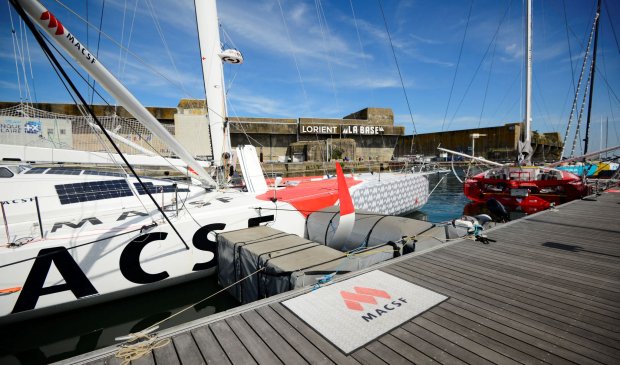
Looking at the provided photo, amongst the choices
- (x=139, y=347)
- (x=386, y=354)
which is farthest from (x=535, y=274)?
(x=139, y=347)

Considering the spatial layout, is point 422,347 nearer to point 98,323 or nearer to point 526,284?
point 526,284

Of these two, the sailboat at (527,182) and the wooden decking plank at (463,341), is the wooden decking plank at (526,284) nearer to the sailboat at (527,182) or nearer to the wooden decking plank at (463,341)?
the wooden decking plank at (463,341)

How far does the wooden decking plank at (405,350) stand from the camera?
6.54 ft

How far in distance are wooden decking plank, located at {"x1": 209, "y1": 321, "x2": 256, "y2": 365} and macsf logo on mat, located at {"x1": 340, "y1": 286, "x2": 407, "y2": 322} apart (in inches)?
42.0

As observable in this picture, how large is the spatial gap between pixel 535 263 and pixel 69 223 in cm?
721

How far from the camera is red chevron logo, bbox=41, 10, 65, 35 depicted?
2.36 m

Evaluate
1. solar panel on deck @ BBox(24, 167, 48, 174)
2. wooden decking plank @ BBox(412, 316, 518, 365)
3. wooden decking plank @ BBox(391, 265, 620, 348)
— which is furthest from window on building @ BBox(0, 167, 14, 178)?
wooden decking plank @ BBox(391, 265, 620, 348)

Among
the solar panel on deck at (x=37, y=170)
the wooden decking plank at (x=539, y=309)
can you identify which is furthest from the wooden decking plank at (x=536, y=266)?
the solar panel on deck at (x=37, y=170)

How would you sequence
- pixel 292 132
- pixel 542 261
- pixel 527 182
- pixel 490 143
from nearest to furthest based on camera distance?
1. pixel 542 261
2. pixel 527 182
3. pixel 292 132
4. pixel 490 143

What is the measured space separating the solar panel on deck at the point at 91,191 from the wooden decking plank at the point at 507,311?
557 centimetres

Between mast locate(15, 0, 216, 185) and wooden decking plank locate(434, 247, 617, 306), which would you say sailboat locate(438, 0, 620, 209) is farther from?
mast locate(15, 0, 216, 185)

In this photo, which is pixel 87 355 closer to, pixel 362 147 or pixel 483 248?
pixel 483 248

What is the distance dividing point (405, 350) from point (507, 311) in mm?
1260

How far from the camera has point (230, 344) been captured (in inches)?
87.0
